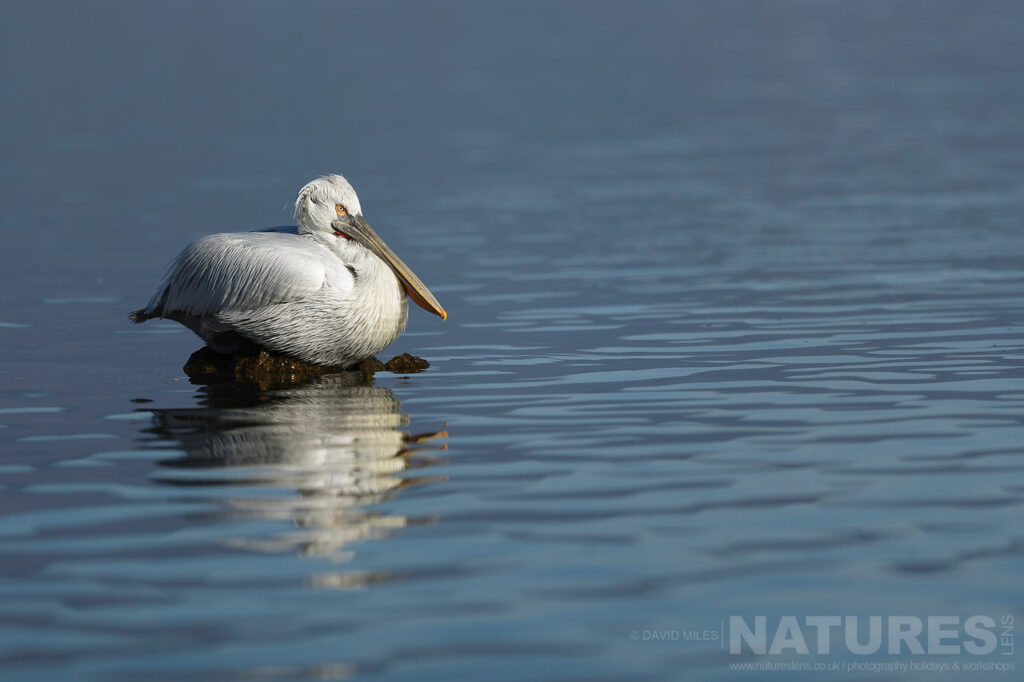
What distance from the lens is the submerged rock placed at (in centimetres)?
917

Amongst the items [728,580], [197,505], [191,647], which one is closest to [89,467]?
[197,505]

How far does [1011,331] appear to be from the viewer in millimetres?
9938

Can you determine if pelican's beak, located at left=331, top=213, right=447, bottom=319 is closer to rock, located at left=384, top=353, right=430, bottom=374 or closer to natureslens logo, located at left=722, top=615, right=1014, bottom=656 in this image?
rock, located at left=384, top=353, right=430, bottom=374

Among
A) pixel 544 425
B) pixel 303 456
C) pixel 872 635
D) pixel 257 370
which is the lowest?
pixel 872 635

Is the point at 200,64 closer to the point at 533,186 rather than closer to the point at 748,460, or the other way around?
the point at 533,186

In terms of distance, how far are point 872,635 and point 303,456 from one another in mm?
2976

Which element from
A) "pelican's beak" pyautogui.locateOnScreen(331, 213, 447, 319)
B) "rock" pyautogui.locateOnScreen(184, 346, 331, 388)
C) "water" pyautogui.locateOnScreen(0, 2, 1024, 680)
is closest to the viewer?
"water" pyautogui.locateOnScreen(0, 2, 1024, 680)

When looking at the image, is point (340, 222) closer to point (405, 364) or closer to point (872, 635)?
→ point (405, 364)

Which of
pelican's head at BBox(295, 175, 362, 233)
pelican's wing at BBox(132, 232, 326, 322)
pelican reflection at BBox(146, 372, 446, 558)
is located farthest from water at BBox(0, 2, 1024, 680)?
pelican's head at BBox(295, 175, 362, 233)

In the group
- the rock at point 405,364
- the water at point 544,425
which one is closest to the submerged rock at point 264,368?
the rock at point 405,364

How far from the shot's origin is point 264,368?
9.21 metres

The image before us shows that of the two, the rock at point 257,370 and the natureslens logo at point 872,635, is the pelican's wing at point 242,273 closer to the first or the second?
the rock at point 257,370

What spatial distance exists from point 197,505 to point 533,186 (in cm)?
1331

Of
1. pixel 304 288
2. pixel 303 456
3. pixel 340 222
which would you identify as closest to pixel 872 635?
pixel 303 456
